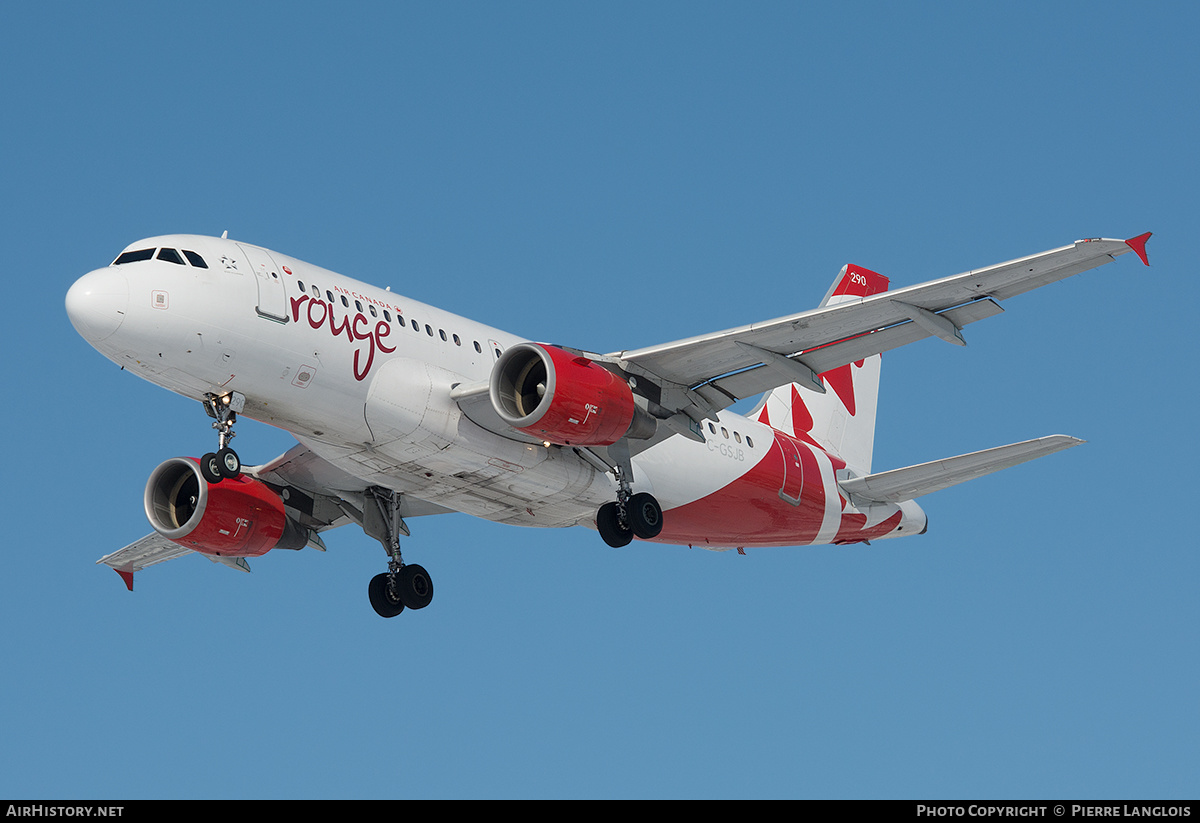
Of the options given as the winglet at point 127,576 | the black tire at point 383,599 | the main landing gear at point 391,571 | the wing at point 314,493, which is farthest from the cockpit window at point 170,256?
the winglet at point 127,576

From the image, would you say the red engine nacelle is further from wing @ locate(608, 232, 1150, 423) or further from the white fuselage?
wing @ locate(608, 232, 1150, 423)

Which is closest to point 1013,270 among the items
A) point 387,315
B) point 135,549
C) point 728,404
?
point 728,404

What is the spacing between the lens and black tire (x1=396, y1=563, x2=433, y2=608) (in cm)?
3334

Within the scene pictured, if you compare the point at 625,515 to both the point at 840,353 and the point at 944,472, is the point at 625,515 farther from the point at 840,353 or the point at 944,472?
the point at 944,472

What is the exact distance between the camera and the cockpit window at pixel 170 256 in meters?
26.5

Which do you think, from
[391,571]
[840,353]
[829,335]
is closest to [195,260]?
[391,571]

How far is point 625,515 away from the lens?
31.2 meters

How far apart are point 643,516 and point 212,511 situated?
9636mm

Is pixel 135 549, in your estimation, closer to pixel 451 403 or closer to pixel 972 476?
pixel 451 403

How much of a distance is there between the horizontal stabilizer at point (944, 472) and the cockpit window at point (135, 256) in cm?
1799

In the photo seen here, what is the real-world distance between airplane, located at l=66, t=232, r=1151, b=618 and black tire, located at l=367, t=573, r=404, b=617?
5cm

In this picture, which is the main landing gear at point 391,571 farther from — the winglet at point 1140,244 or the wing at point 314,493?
the winglet at point 1140,244

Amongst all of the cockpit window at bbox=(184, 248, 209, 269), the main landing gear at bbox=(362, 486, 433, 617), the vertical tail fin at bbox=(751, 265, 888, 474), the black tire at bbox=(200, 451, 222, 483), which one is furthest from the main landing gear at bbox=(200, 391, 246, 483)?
the vertical tail fin at bbox=(751, 265, 888, 474)
